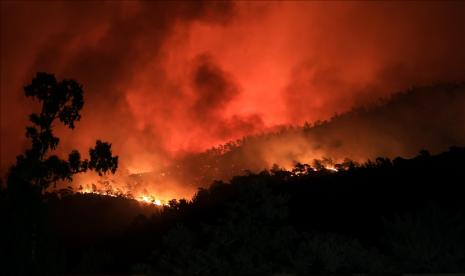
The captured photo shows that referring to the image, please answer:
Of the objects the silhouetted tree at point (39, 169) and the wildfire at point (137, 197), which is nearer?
the silhouetted tree at point (39, 169)

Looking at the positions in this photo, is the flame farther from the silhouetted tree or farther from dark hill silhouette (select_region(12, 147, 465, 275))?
the silhouetted tree

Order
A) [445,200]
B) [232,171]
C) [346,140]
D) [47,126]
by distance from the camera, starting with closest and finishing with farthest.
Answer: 1. [47,126]
2. [445,200]
3. [346,140]
4. [232,171]

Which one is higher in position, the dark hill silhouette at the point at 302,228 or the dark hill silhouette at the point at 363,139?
the dark hill silhouette at the point at 363,139

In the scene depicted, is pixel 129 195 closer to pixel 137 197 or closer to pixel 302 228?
pixel 137 197

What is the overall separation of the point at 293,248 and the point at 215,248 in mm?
2872

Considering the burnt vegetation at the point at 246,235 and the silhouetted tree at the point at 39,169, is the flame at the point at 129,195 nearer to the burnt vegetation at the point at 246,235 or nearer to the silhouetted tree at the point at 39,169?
the burnt vegetation at the point at 246,235

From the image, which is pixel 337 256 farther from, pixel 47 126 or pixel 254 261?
pixel 47 126

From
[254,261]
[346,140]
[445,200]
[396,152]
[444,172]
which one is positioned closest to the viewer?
[254,261]

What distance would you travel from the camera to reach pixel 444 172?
32.4 metres

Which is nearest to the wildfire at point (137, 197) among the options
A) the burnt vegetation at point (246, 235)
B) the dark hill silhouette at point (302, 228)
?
the dark hill silhouette at point (302, 228)

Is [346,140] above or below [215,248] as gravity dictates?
above

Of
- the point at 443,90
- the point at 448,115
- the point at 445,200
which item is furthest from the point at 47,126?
the point at 443,90

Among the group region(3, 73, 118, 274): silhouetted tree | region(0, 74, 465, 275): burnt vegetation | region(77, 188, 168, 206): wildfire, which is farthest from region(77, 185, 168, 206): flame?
region(3, 73, 118, 274): silhouetted tree

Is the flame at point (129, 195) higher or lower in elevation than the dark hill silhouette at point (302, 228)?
higher
